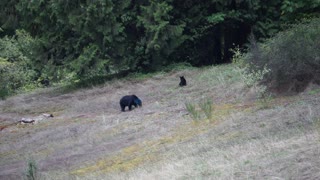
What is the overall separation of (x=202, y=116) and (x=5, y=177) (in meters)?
5.23

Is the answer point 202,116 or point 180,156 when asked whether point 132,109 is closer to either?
point 202,116

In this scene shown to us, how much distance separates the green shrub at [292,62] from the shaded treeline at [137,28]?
1053cm

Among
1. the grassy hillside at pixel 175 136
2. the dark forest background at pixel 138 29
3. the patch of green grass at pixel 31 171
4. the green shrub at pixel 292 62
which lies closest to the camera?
the grassy hillside at pixel 175 136

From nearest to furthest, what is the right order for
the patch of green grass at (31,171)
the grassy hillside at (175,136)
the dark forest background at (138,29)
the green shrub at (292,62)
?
the grassy hillside at (175,136)
the patch of green grass at (31,171)
the green shrub at (292,62)
the dark forest background at (138,29)

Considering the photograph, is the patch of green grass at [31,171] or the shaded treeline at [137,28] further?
the shaded treeline at [137,28]

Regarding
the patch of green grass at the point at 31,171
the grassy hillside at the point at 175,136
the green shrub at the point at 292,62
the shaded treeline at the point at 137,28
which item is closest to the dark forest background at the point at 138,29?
the shaded treeline at the point at 137,28

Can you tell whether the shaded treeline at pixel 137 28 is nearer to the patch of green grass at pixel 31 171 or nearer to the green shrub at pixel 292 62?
the green shrub at pixel 292 62

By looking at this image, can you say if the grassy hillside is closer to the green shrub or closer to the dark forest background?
the green shrub

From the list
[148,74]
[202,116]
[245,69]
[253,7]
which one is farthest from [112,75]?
[202,116]

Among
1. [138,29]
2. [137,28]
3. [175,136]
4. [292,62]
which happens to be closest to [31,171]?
[175,136]

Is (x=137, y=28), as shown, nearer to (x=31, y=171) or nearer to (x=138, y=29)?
(x=138, y=29)

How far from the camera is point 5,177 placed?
12727 mm

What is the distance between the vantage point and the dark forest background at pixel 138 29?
26.9m

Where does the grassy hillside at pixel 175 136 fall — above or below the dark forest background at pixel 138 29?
below
